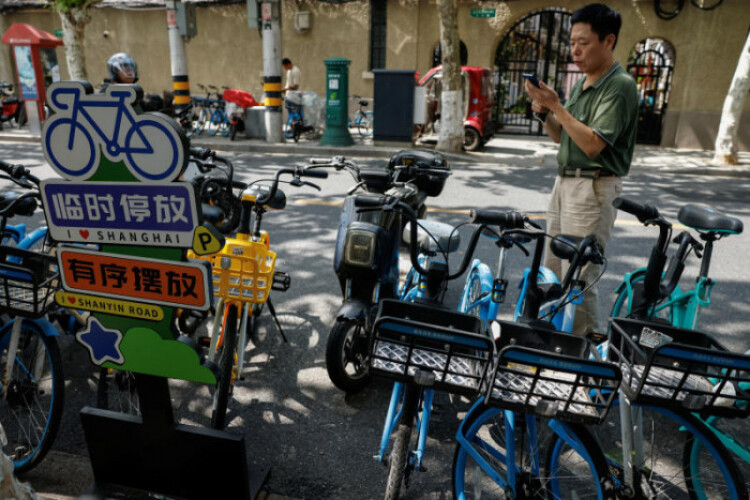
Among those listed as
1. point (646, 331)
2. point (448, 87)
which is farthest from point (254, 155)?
point (646, 331)

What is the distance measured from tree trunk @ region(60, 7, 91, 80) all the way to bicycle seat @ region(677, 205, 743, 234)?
12.9 metres

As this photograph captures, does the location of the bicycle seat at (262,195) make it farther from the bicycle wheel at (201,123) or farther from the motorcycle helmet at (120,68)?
the bicycle wheel at (201,123)

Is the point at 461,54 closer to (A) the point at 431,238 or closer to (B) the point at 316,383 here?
(A) the point at 431,238

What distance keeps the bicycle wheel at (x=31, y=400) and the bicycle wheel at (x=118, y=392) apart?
0.56 feet

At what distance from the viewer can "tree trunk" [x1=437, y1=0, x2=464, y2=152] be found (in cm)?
1044

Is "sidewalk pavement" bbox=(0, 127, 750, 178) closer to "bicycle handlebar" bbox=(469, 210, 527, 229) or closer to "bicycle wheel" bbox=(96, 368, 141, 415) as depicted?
"bicycle handlebar" bbox=(469, 210, 527, 229)

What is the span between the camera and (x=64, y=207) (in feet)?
6.37

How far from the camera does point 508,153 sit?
39.4ft

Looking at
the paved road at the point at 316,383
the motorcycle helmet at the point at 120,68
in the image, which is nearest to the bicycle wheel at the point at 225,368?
the paved road at the point at 316,383

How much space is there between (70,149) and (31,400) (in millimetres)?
1569

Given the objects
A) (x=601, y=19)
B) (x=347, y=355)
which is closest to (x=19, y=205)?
(x=347, y=355)

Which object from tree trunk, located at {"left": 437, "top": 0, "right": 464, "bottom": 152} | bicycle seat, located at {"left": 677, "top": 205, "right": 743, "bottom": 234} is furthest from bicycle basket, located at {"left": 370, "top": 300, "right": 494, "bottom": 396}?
tree trunk, located at {"left": 437, "top": 0, "right": 464, "bottom": 152}

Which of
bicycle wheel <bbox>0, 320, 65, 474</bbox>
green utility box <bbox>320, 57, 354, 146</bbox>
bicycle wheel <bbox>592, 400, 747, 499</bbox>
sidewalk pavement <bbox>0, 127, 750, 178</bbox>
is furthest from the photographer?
green utility box <bbox>320, 57, 354, 146</bbox>

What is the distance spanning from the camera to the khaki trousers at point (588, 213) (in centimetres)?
320
